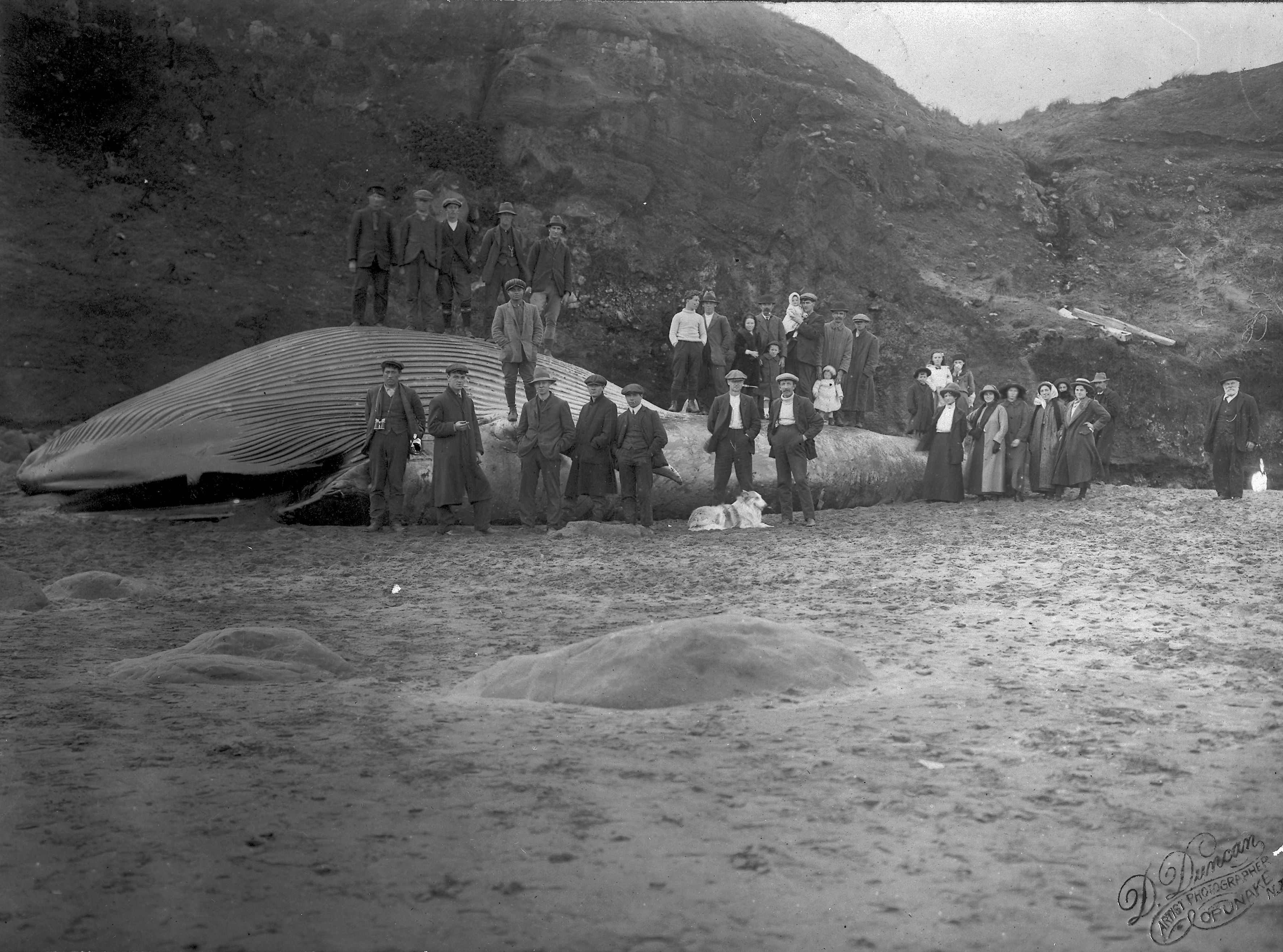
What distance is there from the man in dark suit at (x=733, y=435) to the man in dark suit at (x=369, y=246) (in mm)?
3665

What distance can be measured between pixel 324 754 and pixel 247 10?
20.7 m

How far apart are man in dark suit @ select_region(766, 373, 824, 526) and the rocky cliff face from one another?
743 cm

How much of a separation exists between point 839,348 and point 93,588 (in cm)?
1035

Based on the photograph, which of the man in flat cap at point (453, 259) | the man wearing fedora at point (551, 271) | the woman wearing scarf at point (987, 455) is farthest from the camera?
the woman wearing scarf at point (987, 455)

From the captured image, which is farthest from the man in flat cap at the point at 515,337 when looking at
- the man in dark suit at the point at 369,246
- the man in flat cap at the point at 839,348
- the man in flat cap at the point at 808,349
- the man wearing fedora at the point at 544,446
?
the man in flat cap at the point at 839,348

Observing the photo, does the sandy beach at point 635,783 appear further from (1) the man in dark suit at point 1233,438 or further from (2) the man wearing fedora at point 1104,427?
(2) the man wearing fedora at point 1104,427

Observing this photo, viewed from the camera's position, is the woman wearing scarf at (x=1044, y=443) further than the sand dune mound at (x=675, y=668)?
Yes

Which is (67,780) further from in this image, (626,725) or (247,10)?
(247,10)

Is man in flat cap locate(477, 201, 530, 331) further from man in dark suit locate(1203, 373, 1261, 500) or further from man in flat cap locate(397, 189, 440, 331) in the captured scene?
man in dark suit locate(1203, 373, 1261, 500)

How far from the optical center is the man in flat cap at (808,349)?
15.6 m

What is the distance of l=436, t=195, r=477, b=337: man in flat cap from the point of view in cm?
1330

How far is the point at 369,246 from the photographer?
13.0 m

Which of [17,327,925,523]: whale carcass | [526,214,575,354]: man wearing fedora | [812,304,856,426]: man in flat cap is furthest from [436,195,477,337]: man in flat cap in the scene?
[812,304,856,426]: man in flat cap

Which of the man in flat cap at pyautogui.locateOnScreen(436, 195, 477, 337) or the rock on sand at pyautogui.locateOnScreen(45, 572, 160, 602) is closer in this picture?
the rock on sand at pyautogui.locateOnScreen(45, 572, 160, 602)
